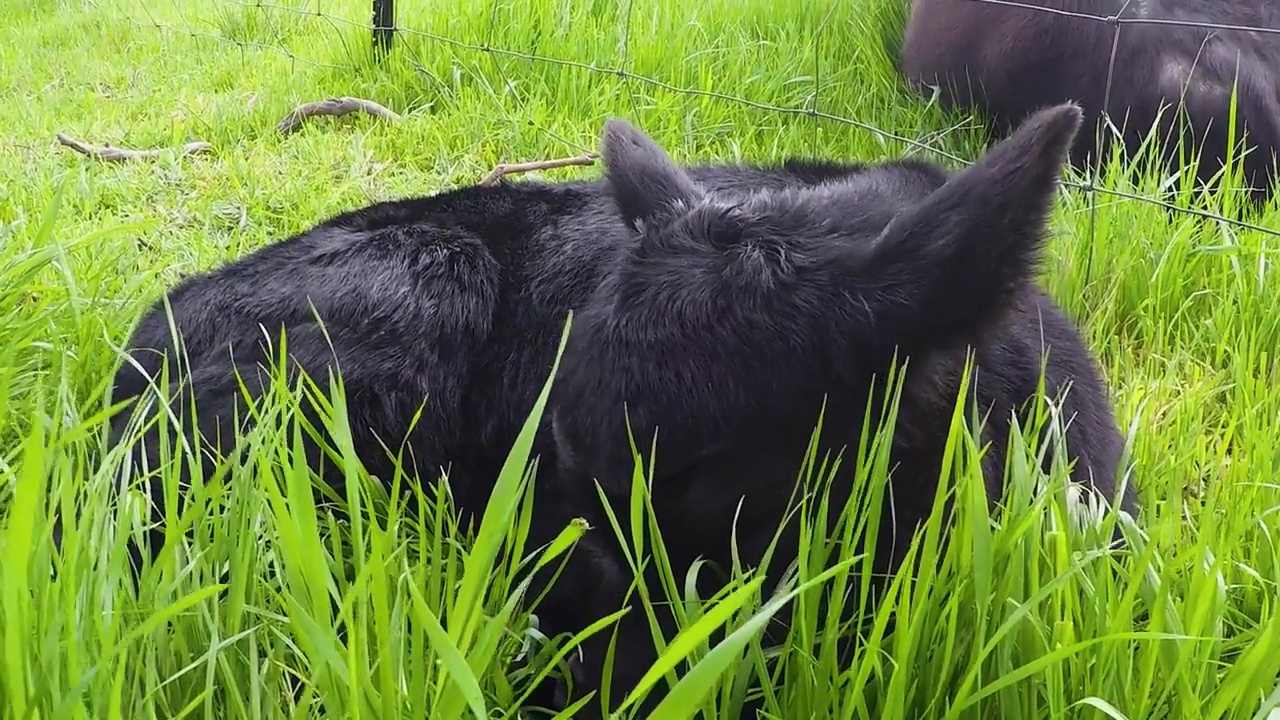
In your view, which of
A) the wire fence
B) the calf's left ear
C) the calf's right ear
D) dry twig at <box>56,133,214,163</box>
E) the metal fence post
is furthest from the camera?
the metal fence post

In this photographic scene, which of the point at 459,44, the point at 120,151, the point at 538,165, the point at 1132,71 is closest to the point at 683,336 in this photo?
the point at 538,165

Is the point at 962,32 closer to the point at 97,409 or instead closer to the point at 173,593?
the point at 97,409

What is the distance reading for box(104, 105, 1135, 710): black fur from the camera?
4.64 feet

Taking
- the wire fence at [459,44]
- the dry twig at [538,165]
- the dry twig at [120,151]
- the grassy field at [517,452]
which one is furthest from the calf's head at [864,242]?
the dry twig at [120,151]

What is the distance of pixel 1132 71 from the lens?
3.60 m

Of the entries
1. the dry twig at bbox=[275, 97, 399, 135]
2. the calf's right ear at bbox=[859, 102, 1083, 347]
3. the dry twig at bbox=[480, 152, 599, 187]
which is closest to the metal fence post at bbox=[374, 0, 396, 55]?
the dry twig at bbox=[275, 97, 399, 135]

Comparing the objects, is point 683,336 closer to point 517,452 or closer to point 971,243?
point 971,243

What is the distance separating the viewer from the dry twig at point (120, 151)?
13.8ft

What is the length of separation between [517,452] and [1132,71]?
3505mm

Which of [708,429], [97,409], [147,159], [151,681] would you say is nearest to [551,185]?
[97,409]

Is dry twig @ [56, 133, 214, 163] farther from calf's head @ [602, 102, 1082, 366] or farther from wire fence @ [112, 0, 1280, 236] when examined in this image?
calf's head @ [602, 102, 1082, 366]

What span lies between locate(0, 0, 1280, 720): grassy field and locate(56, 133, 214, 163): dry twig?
3.4 inches

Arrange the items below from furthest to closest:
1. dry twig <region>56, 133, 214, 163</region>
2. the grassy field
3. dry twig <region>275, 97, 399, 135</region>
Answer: dry twig <region>275, 97, 399, 135</region>, dry twig <region>56, 133, 214, 163</region>, the grassy field

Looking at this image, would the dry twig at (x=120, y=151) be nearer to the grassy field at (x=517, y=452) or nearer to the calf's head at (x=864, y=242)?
the grassy field at (x=517, y=452)
